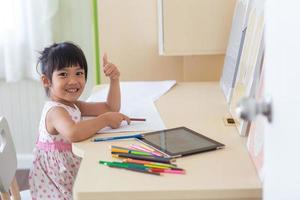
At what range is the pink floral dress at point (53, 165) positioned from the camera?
1.28 meters

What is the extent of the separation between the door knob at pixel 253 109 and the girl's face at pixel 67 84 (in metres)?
0.70

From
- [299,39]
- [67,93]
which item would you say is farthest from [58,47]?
[299,39]

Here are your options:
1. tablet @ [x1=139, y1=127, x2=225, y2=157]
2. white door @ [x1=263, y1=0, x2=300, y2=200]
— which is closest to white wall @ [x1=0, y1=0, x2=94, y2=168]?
tablet @ [x1=139, y1=127, x2=225, y2=157]

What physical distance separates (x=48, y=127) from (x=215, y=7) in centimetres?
79

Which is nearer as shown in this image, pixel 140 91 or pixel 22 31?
pixel 140 91

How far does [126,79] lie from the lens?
1.95m

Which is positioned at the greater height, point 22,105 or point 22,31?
Result: point 22,31

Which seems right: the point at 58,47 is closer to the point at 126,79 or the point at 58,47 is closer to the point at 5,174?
the point at 5,174

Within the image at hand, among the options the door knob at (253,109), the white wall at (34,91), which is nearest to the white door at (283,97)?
the door knob at (253,109)

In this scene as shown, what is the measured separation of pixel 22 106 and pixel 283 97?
211cm

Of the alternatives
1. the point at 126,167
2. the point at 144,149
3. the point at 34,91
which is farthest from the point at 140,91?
the point at 34,91

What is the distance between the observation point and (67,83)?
4.30 ft

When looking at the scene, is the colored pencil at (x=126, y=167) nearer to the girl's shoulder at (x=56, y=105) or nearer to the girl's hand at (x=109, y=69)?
the girl's shoulder at (x=56, y=105)

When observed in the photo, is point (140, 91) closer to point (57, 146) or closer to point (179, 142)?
point (57, 146)
